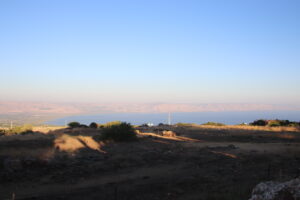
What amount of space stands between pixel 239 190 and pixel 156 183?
11.8 feet

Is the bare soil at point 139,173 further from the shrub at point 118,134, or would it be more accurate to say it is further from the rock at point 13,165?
the shrub at point 118,134

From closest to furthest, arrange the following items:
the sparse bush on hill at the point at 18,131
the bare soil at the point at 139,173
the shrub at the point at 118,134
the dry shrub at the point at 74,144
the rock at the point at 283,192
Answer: the rock at the point at 283,192 → the bare soil at the point at 139,173 → the dry shrub at the point at 74,144 → the shrub at the point at 118,134 → the sparse bush on hill at the point at 18,131

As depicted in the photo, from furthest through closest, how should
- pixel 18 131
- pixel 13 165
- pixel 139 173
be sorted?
pixel 18 131
pixel 139 173
pixel 13 165

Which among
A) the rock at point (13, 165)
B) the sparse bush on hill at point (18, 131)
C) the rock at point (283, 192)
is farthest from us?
the sparse bush on hill at point (18, 131)

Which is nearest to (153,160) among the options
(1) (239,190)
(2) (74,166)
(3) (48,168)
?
(2) (74,166)

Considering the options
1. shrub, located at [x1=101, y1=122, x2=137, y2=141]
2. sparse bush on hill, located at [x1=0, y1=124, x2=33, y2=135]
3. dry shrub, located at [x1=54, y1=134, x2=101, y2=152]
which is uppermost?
shrub, located at [x1=101, y1=122, x2=137, y2=141]

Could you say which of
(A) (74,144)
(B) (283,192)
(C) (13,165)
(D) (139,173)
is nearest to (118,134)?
(A) (74,144)

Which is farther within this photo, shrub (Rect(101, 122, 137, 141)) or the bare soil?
shrub (Rect(101, 122, 137, 141))

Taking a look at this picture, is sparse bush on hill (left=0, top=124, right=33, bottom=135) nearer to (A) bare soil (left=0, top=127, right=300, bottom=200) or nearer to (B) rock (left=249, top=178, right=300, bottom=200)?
(A) bare soil (left=0, top=127, right=300, bottom=200)

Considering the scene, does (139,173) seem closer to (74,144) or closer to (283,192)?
(74,144)

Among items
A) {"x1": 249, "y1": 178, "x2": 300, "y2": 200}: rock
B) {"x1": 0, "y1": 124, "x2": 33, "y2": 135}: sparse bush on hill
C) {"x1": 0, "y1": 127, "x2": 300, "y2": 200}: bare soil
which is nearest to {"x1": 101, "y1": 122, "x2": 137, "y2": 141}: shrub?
{"x1": 0, "y1": 127, "x2": 300, "y2": 200}: bare soil

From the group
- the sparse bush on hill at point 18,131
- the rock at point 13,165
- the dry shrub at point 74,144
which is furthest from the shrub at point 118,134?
the sparse bush on hill at point 18,131

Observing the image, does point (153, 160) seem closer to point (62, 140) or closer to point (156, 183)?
point (156, 183)

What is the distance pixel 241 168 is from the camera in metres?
15.1
